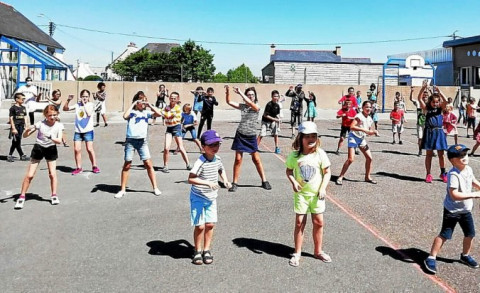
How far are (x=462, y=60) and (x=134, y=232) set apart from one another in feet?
123

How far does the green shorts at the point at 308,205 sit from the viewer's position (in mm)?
4602

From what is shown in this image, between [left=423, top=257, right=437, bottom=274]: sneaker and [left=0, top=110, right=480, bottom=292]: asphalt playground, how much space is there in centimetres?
6

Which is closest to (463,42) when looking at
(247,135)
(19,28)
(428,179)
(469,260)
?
(428,179)

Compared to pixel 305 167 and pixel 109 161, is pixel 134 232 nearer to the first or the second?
pixel 305 167

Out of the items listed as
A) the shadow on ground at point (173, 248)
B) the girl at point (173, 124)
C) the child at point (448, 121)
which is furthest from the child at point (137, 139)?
the child at point (448, 121)

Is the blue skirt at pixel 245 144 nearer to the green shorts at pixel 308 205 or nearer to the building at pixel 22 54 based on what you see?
the green shorts at pixel 308 205

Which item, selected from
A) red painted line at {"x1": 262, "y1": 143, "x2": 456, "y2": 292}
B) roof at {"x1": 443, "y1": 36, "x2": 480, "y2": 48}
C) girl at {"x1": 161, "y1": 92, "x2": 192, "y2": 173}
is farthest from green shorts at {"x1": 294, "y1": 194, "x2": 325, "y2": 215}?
roof at {"x1": 443, "y1": 36, "x2": 480, "y2": 48}

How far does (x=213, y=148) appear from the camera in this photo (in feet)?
15.2

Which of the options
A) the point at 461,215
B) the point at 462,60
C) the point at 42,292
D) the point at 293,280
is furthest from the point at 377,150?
the point at 462,60

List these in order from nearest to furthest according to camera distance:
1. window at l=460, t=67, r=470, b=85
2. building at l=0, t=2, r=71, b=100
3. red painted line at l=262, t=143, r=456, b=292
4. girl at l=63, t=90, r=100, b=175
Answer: red painted line at l=262, t=143, r=456, b=292
girl at l=63, t=90, r=100, b=175
building at l=0, t=2, r=71, b=100
window at l=460, t=67, r=470, b=85

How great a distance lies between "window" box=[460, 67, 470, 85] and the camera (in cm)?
3630

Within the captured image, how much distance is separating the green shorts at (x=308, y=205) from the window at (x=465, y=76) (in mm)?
36773

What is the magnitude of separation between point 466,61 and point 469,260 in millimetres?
36155

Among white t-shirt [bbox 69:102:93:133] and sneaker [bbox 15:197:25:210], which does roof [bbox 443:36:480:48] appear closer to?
white t-shirt [bbox 69:102:93:133]
